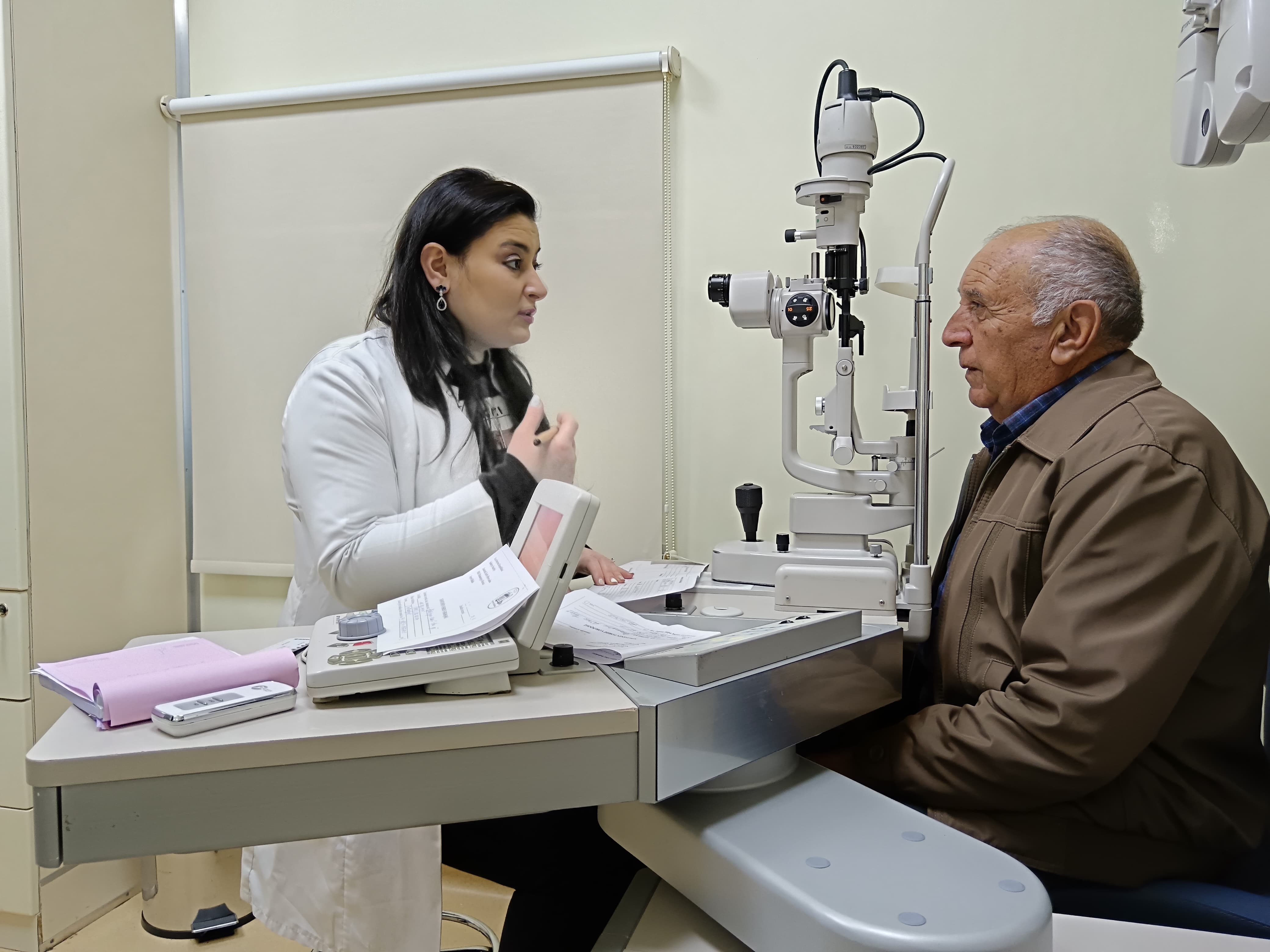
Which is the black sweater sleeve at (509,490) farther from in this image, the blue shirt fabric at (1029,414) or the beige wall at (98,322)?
the beige wall at (98,322)

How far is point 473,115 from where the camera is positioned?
2.28 m

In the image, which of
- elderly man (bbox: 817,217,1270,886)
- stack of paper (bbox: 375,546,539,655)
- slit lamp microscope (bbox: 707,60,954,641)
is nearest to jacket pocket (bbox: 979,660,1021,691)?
elderly man (bbox: 817,217,1270,886)

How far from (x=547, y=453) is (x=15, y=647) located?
1321mm

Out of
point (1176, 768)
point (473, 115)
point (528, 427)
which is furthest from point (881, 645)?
point (473, 115)

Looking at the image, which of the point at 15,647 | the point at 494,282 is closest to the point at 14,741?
the point at 15,647

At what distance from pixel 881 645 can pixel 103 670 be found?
0.83m

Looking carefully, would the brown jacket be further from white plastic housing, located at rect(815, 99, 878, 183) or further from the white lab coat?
Answer: the white lab coat

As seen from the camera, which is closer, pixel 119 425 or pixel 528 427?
pixel 528 427

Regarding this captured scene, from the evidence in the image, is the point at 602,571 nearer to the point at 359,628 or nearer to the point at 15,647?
the point at 359,628

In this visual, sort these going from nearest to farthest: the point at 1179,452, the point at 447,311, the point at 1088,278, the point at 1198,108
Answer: the point at 1198,108, the point at 1179,452, the point at 1088,278, the point at 447,311

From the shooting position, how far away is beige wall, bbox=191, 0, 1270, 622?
1.92m

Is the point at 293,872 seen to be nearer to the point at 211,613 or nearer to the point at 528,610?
the point at 528,610

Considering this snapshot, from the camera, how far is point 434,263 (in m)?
1.91

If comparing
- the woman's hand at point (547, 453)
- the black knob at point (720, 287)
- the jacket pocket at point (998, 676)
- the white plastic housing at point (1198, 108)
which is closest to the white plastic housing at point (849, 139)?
the black knob at point (720, 287)
